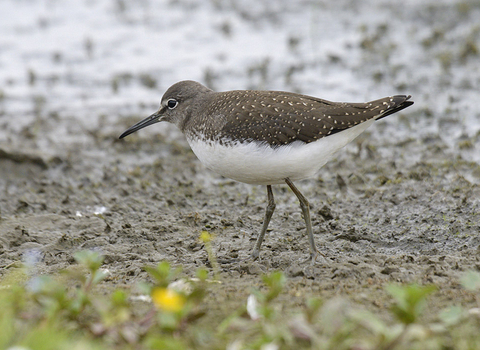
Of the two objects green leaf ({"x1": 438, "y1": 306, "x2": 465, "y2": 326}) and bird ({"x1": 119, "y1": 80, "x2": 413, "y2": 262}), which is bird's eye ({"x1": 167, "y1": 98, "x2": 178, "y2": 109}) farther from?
green leaf ({"x1": 438, "y1": 306, "x2": 465, "y2": 326})

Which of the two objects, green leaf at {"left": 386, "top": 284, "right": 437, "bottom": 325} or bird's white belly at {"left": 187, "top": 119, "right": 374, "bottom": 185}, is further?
bird's white belly at {"left": 187, "top": 119, "right": 374, "bottom": 185}

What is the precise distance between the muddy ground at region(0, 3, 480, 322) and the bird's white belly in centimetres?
80

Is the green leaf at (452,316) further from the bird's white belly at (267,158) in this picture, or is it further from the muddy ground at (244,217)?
the bird's white belly at (267,158)

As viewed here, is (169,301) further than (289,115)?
No

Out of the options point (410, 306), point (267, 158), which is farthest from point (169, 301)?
point (267, 158)

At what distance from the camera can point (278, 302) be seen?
4.53 m

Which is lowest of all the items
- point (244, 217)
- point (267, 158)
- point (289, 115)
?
point (244, 217)

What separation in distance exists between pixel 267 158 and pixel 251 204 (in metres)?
2.19

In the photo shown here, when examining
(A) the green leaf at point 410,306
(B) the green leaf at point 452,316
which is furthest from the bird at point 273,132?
(A) the green leaf at point 410,306

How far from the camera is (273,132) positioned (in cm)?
559

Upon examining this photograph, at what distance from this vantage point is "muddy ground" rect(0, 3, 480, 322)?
5496mm

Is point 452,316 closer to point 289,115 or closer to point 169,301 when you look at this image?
point 169,301

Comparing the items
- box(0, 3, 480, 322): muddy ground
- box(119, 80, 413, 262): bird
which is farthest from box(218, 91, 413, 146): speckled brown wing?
box(0, 3, 480, 322): muddy ground

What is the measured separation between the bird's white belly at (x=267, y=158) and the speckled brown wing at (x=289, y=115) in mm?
72
